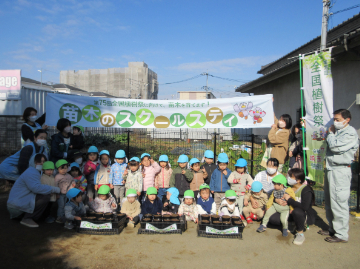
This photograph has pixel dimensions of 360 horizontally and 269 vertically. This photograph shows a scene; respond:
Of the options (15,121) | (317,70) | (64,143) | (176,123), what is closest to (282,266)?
(317,70)

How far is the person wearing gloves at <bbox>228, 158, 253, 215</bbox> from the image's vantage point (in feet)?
17.5

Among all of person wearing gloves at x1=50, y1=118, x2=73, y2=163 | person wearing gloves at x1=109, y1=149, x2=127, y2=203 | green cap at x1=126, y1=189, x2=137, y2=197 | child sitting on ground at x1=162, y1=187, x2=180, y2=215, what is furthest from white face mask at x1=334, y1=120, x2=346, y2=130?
person wearing gloves at x1=50, y1=118, x2=73, y2=163

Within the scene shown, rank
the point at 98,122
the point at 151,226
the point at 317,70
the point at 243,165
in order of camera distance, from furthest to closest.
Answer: the point at 98,122 → the point at 243,165 → the point at 317,70 → the point at 151,226

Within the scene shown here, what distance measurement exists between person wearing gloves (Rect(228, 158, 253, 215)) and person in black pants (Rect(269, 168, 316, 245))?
→ 0.78m

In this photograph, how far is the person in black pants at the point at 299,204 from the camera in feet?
14.2

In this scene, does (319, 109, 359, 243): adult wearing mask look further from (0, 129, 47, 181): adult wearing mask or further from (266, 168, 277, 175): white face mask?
(0, 129, 47, 181): adult wearing mask

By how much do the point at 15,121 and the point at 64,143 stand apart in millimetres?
9422

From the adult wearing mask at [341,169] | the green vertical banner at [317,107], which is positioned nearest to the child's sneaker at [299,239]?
the adult wearing mask at [341,169]

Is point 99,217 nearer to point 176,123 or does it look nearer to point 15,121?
point 176,123

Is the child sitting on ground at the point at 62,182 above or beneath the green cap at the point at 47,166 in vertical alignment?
beneath

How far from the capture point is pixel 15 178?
5039mm

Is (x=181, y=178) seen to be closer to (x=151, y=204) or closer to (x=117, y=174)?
(x=151, y=204)

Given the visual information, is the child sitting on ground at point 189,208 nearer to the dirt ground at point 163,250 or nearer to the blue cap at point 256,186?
the dirt ground at point 163,250

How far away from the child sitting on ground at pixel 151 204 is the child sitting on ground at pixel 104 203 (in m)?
0.62
